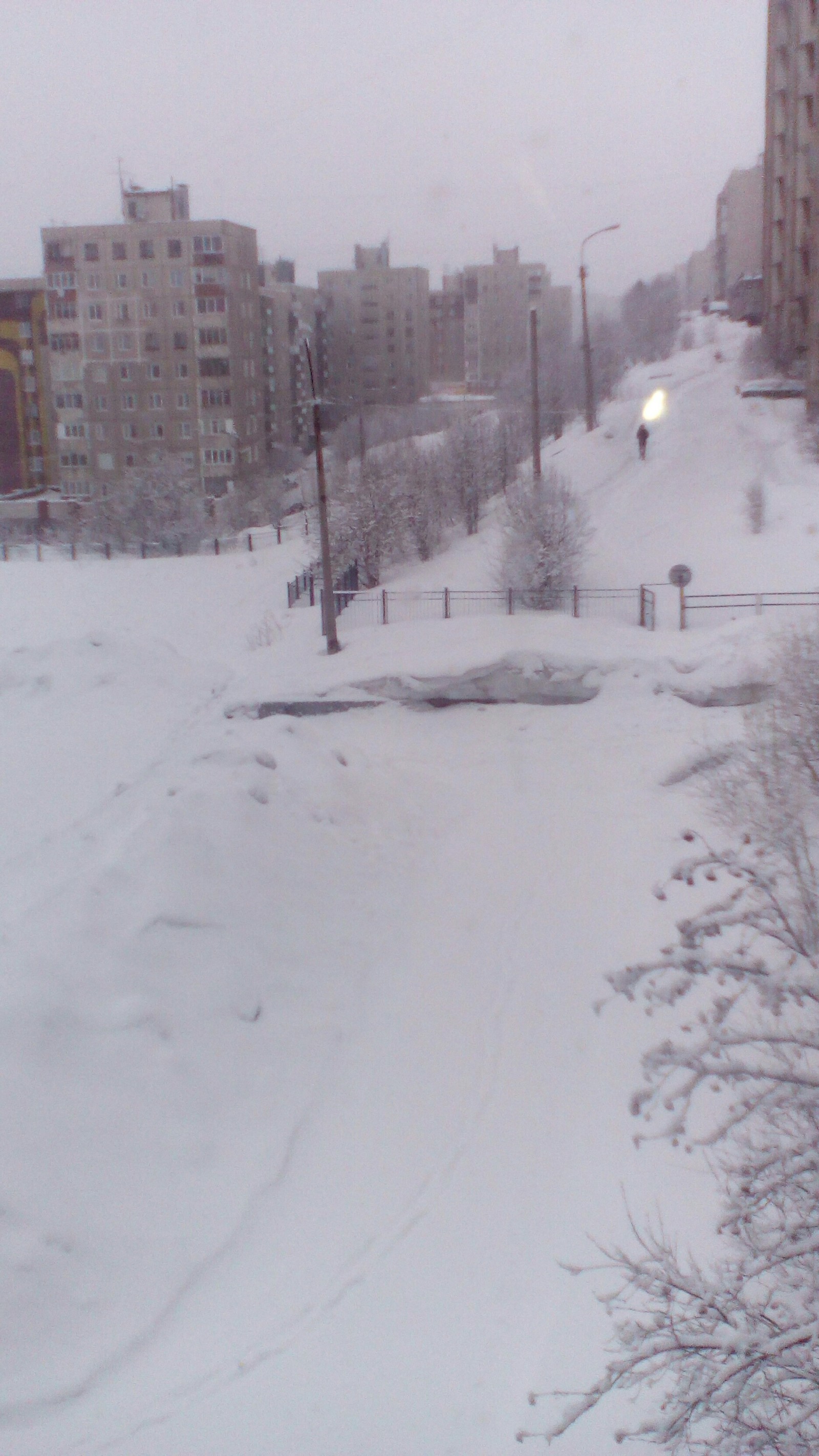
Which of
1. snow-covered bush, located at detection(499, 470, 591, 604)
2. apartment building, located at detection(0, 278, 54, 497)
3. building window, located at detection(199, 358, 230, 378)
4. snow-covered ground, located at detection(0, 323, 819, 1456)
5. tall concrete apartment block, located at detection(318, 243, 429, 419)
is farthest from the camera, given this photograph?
tall concrete apartment block, located at detection(318, 243, 429, 419)

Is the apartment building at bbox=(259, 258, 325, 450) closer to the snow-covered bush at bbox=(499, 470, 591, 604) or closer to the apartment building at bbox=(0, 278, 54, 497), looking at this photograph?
the apartment building at bbox=(0, 278, 54, 497)

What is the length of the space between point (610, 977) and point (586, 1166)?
158 centimetres

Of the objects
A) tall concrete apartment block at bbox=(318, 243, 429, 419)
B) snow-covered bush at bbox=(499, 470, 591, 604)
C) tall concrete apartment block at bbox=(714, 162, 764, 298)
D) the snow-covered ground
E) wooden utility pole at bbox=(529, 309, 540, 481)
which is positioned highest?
tall concrete apartment block at bbox=(714, 162, 764, 298)

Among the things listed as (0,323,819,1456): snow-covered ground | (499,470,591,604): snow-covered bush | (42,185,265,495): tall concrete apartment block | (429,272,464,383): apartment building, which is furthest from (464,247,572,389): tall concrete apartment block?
(0,323,819,1456): snow-covered ground

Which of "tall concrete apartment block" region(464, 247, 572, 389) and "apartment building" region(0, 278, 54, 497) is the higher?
"tall concrete apartment block" region(464, 247, 572, 389)

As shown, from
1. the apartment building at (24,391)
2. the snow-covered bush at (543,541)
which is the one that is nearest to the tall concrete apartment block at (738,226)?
the apartment building at (24,391)

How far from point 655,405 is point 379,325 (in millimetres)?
41055

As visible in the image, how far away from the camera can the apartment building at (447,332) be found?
242 feet

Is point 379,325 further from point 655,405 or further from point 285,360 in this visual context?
point 655,405

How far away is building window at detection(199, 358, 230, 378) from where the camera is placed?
158ft

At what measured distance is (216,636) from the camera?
75.4ft

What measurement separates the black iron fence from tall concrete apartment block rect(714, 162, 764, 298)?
50387 millimetres

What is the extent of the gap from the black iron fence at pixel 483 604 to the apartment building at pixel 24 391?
3640cm

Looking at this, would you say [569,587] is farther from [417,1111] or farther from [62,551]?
[62,551]
